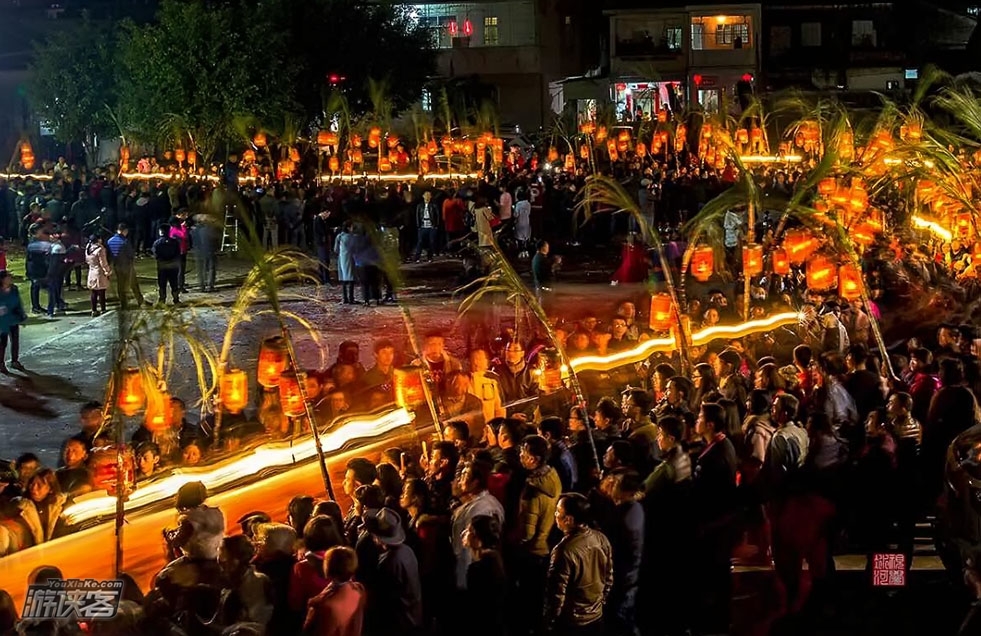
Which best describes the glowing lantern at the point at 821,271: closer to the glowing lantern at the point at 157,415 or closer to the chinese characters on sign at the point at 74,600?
the glowing lantern at the point at 157,415

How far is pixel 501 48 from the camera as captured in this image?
51469mm

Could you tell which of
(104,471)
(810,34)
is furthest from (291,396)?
(810,34)

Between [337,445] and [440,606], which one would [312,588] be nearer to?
[440,606]

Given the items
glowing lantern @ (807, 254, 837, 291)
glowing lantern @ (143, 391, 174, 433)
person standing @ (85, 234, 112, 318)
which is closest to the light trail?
glowing lantern @ (143, 391, 174, 433)

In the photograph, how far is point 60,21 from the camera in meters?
51.9

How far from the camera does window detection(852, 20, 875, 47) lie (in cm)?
4966

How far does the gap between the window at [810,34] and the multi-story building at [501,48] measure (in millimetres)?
10119

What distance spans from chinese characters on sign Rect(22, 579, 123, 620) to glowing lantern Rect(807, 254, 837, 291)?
341 inches

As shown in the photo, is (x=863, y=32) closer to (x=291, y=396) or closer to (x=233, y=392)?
(x=291, y=396)

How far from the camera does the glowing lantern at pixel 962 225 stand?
47.3ft

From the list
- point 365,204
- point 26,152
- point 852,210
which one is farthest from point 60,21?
point 852,210

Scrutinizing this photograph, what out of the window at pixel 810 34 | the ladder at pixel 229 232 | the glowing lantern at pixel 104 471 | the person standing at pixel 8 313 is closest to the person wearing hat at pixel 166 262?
the ladder at pixel 229 232

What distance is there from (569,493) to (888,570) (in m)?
2.56

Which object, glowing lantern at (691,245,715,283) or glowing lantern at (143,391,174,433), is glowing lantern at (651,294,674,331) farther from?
glowing lantern at (143,391,174,433)
